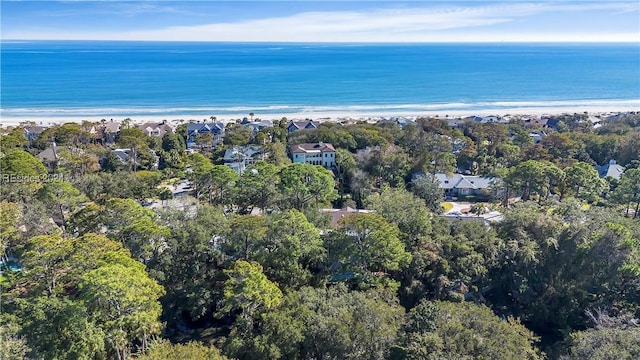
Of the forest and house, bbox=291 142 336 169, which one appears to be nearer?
the forest

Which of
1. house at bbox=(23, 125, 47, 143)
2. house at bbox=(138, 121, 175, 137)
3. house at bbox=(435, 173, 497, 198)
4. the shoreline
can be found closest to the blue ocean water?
the shoreline

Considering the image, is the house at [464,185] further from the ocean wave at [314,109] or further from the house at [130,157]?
the ocean wave at [314,109]

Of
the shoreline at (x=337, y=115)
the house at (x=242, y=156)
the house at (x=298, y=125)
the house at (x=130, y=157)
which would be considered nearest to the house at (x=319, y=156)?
the house at (x=242, y=156)

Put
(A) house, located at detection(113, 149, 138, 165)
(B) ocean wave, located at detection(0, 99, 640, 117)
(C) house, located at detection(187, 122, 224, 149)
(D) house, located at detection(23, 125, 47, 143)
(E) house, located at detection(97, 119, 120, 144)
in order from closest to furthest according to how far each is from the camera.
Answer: (A) house, located at detection(113, 149, 138, 165) → (D) house, located at detection(23, 125, 47, 143) → (E) house, located at detection(97, 119, 120, 144) → (C) house, located at detection(187, 122, 224, 149) → (B) ocean wave, located at detection(0, 99, 640, 117)

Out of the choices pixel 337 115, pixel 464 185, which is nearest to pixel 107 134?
pixel 337 115

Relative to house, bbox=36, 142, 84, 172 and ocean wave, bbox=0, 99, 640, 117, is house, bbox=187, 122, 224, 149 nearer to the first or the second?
house, bbox=36, 142, 84, 172

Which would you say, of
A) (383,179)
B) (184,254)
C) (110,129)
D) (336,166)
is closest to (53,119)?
(110,129)
